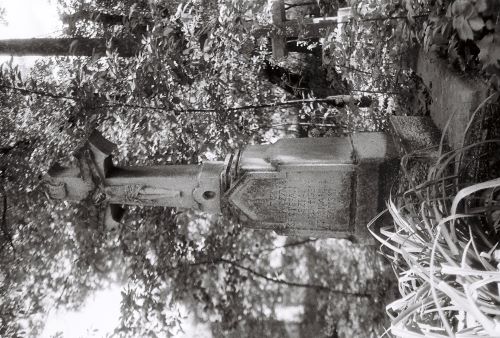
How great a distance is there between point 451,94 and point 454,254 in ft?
3.88

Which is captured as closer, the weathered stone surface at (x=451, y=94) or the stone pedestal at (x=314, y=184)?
the weathered stone surface at (x=451, y=94)

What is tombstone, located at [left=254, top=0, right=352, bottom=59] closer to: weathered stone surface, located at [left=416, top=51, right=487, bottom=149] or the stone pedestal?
weathered stone surface, located at [left=416, top=51, right=487, bottom=149]

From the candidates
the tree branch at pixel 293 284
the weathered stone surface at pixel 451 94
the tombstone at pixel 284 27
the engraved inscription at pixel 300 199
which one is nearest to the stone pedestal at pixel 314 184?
the engraved inscription at pixel 300 199

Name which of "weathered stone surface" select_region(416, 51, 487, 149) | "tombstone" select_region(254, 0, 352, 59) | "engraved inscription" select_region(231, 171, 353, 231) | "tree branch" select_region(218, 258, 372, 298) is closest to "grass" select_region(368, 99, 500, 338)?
"weathered stone surface" select_region(416, 51, 487, 149)

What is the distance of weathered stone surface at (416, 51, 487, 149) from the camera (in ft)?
7.08

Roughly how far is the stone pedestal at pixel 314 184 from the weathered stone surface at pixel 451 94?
40 centimetres

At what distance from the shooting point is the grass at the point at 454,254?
144 centimetres

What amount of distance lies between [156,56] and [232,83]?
2420 millimetres

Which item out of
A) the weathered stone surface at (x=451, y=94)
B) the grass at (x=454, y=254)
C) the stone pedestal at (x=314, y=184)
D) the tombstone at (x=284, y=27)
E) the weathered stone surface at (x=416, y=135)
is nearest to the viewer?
the grass at (x=454, y=254)

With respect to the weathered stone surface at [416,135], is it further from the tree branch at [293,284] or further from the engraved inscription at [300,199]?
the tree branch at [293,284]

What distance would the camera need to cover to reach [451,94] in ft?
7.94

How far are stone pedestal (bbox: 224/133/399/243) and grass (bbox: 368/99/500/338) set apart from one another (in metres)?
0.47

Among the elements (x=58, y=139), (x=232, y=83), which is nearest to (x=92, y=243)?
(x=58, y=139)

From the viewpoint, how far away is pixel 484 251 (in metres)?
1.70
